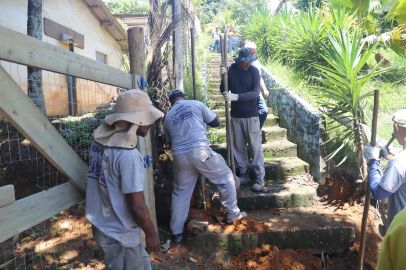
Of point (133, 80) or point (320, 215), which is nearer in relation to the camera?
point (133, 80)

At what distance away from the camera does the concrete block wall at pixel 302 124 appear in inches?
208

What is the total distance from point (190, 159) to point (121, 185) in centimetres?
173

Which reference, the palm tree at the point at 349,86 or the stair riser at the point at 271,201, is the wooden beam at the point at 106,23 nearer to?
the palm tree at the point at 349,86

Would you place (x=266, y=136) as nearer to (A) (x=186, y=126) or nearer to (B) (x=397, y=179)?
(A) (x=186, y=126)

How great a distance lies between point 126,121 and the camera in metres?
2.31

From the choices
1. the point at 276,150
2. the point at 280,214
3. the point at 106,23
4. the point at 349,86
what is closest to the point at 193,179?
the point at 280,214

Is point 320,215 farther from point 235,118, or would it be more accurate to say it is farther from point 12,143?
point 12,143

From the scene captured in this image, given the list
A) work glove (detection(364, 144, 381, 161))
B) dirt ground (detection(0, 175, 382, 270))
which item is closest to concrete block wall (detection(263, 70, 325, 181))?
dirt ground (detection(0, 175, 382, 270))

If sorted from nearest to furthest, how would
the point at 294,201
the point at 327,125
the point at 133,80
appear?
1. the point at 133,80
2. the point at 294,201
3. the point at 327,125

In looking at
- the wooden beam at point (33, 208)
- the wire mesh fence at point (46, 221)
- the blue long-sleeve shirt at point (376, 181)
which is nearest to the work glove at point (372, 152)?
the blue long-sleeve shirt at point (376, 181)

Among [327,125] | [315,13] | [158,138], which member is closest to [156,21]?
[158,138]

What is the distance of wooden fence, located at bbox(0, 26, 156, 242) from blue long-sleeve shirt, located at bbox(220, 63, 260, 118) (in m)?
2.52

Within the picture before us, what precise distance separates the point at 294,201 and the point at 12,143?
374cm

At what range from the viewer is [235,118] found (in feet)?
16.2
